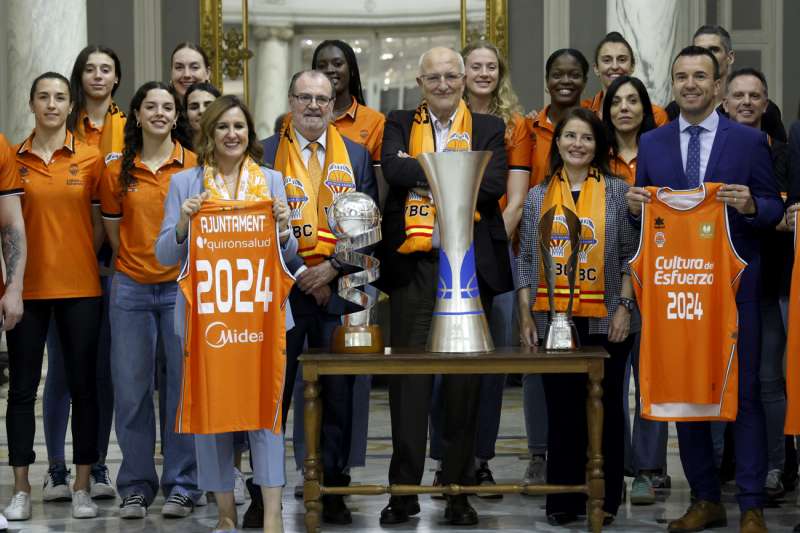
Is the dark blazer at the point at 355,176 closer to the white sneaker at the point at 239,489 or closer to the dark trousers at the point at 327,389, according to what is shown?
the dark trousers at the point at 327,389

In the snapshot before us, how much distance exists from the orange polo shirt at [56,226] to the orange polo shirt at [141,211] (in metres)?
0.12

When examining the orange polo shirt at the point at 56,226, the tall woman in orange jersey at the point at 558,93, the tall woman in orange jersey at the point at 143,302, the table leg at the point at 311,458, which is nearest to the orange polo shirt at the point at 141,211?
the tall woman in orange jersey at the point at 143,302

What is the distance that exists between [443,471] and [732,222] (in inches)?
60.2

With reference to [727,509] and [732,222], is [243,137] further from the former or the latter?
[727,509]

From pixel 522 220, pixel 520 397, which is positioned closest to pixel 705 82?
pixel 522 220

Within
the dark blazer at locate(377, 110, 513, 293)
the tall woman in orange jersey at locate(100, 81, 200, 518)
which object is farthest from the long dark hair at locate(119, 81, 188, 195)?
the dark blazer at locate(377, 110, 513, 293)

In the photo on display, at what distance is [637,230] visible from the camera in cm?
557

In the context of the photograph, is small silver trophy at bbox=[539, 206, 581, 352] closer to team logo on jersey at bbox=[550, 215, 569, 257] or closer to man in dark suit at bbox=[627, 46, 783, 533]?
team logo on jersey at bbox=[550, 215, 569, 257]

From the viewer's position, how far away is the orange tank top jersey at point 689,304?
17.0ft

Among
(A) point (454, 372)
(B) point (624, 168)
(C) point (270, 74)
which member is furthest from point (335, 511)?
(C) point (270, 74)

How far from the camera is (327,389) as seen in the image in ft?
18.6

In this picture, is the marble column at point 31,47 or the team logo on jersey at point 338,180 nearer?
the team logo on jersey at point 338,180

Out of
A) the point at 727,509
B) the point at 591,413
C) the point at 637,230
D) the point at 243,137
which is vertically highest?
the point at 243,137

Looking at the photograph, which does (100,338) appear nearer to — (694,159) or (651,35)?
(694,159)
